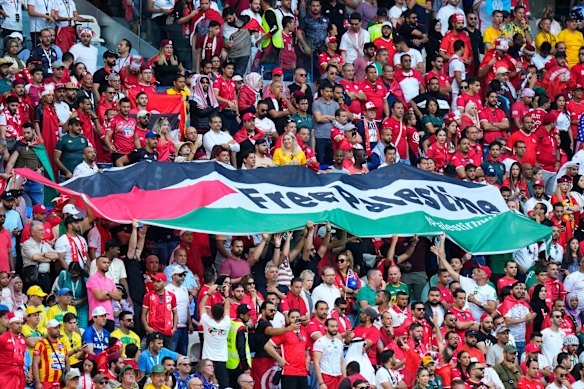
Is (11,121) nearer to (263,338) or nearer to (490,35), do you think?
(263,338)

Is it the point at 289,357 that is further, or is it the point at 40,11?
the point at 40,11

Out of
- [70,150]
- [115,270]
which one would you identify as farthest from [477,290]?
[70,150]

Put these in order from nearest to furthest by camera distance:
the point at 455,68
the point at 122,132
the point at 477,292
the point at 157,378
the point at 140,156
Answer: the point at 157,378 → the point at 140,156 → the point at 477,292 → the point at 122,132 → the point at 455,68

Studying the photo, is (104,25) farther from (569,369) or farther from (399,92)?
(569,369)

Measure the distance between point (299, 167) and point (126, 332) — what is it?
452cm

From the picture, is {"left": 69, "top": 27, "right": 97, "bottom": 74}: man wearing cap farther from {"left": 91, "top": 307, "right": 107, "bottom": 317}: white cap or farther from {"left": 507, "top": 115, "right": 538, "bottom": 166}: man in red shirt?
{"left": 507, "top": 115, "right": 538, "bottom": 166}: man in red shirt

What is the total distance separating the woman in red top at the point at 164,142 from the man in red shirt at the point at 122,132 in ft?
1.18

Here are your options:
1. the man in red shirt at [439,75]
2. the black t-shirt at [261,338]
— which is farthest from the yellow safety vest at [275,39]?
the black t-shirt at [261,338]

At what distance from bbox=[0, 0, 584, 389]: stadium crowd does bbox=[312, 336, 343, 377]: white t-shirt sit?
24 mm

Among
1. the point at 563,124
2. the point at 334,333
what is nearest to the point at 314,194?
the point at 334,333

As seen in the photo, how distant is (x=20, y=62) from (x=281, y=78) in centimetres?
401

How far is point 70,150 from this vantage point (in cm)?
2316

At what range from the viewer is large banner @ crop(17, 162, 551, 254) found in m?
22.2

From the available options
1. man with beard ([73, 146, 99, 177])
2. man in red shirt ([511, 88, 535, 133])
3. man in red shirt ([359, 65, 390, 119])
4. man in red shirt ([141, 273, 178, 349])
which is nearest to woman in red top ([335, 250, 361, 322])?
man in red shirt ([141, 273, 178, 349])
